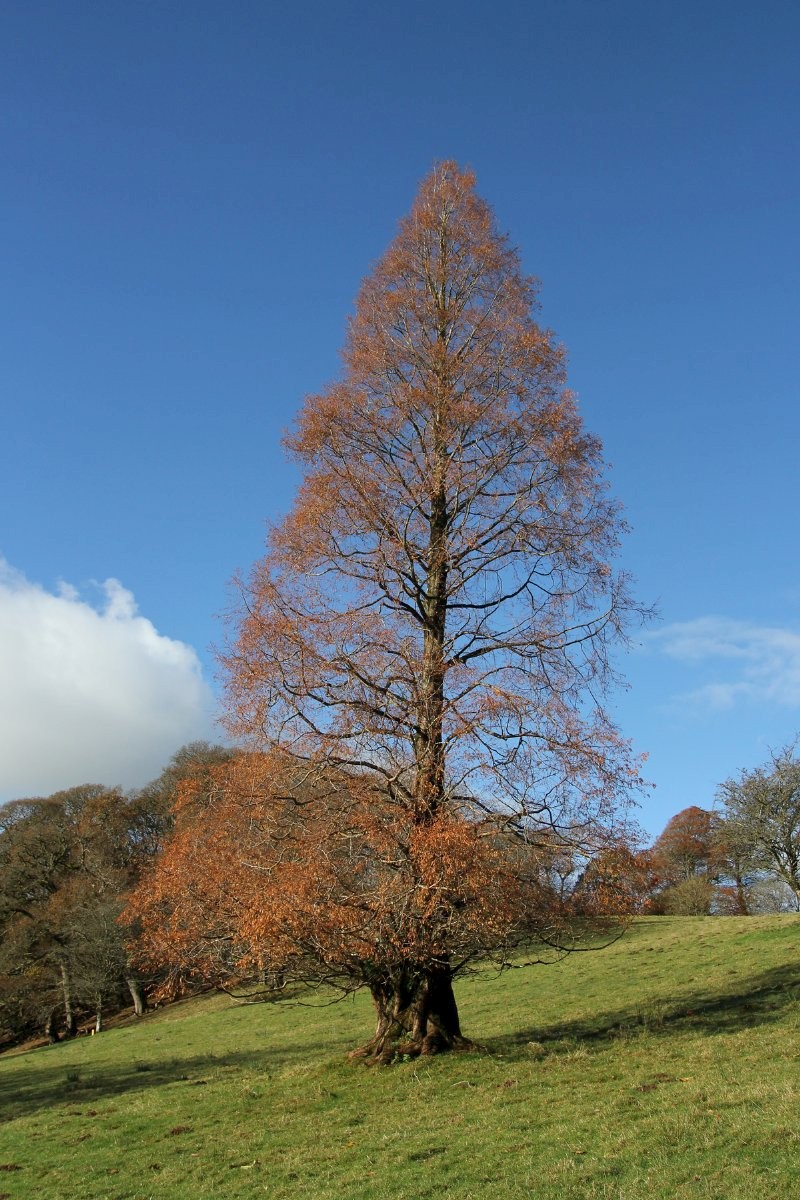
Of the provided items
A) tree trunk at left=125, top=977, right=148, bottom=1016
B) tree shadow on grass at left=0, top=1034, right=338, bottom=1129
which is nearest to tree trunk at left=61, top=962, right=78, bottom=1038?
tree trunk at left=125, top=977, right=148, bottom=1016

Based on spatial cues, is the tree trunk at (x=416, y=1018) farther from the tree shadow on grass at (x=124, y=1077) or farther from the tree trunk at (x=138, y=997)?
the tree trunk at (x=138, y=997)

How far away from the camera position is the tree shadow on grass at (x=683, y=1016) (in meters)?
13.6

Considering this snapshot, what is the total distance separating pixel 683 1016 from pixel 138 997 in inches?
1630

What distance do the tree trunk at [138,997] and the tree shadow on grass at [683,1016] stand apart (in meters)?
36.6

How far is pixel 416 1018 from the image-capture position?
42.4 ft

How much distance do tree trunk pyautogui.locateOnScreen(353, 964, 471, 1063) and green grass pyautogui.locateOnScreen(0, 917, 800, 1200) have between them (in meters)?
0.48

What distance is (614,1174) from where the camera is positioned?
684 cm

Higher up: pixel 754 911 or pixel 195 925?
pixel 195 925

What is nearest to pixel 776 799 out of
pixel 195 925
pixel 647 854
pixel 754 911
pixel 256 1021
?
pixel 754 911

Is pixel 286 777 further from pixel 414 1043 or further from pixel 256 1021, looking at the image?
pixel 256 1021

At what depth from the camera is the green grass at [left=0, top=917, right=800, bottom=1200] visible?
714 cm

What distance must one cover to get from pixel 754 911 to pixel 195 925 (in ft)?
197

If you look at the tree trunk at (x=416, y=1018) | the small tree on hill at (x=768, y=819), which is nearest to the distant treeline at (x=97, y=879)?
the small tree on hill at (x=768, y=819)

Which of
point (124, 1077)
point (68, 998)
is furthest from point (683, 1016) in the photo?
point (68, 998)
